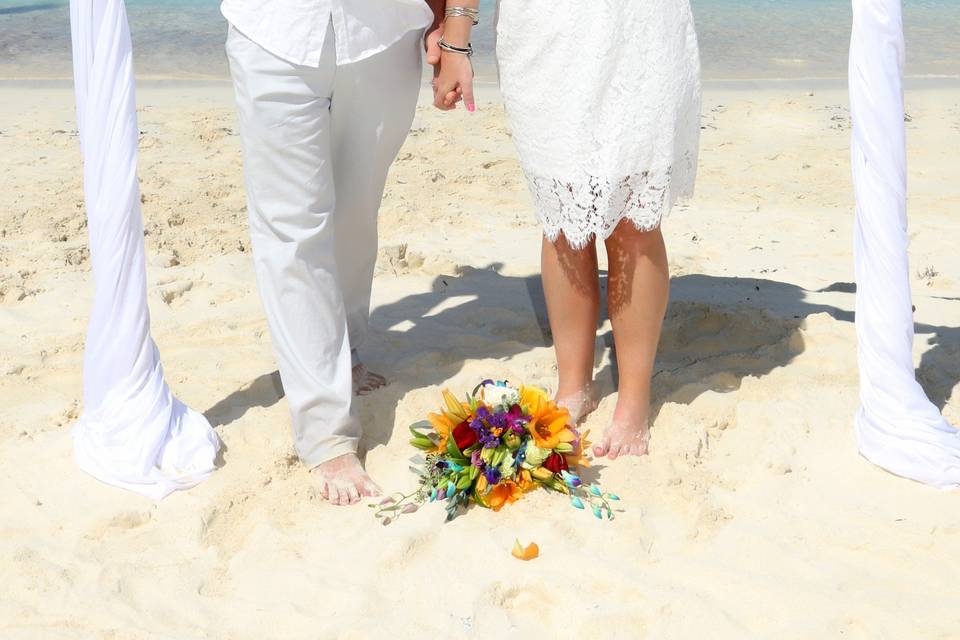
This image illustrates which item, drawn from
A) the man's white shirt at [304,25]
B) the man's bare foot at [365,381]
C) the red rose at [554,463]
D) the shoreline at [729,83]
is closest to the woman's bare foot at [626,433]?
the red rose at [554,463]

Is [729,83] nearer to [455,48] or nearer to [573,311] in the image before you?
[573,311]

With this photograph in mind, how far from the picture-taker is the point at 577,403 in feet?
10.8

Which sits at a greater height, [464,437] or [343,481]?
[464,437]

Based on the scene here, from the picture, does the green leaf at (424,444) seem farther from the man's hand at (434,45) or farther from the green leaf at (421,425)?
the man's hand at (434,45)

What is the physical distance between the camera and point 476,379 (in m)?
3.60

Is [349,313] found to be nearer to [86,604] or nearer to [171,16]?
[86,604]

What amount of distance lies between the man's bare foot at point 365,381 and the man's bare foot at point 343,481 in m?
0.46

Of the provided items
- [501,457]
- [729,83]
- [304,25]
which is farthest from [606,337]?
[729,83]

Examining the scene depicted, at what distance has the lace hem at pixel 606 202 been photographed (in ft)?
9.49

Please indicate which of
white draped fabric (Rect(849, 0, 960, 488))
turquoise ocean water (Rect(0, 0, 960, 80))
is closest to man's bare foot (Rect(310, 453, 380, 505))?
white draped fabric (Rect(849, 0, 960, 488))

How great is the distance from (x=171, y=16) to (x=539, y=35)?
13.7 meters

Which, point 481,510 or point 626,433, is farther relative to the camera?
point 626,433

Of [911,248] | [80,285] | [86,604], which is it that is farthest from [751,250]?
[86,604]

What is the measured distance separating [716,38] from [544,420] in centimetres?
1168
